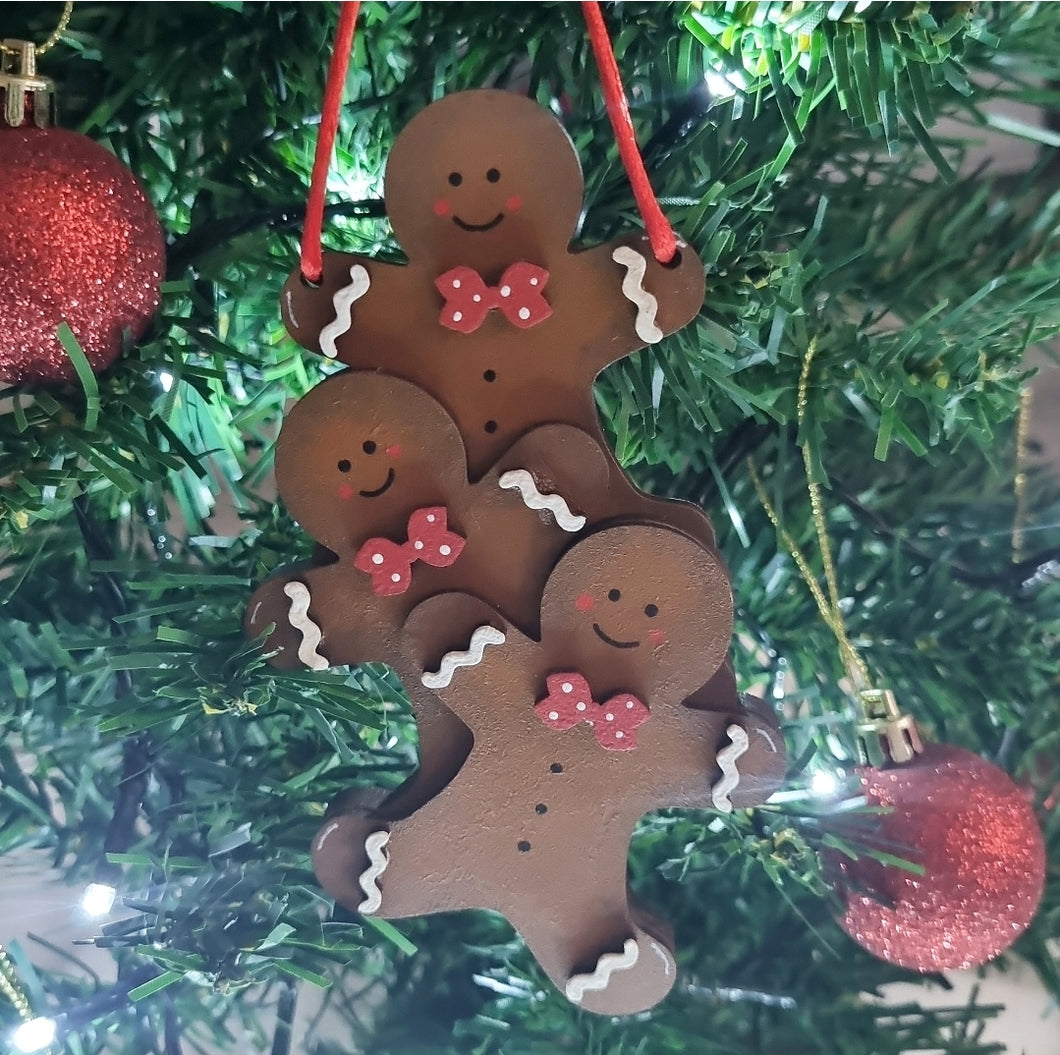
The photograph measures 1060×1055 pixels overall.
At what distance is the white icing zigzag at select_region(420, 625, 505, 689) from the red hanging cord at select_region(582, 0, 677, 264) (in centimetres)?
16

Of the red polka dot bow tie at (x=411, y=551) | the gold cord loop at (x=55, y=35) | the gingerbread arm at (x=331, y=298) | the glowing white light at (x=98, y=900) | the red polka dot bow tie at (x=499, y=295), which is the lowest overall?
the glowing white light at (x=98, y=900)

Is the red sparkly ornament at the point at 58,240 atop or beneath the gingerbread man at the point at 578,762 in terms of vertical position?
atop

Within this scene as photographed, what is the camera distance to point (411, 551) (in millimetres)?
377

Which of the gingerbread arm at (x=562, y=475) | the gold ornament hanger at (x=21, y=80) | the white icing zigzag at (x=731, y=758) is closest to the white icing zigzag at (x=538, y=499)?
the gingerbread arm at (x=562, y=475)

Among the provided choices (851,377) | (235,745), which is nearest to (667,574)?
(851,377)

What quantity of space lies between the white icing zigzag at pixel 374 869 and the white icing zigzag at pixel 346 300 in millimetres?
209

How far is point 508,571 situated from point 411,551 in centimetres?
4

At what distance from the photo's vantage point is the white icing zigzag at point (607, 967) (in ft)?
1.31

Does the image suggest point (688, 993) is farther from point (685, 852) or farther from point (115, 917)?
point (115, 917)

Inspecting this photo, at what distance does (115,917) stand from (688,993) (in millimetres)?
282

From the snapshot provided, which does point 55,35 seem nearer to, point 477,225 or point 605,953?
point 477,225

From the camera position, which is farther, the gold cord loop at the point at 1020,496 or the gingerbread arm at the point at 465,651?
the gold cord loop at the point at 1020,496

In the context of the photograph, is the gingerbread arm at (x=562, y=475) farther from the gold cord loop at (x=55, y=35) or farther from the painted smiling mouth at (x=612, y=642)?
the gold cord loop at (x=55, y=35)

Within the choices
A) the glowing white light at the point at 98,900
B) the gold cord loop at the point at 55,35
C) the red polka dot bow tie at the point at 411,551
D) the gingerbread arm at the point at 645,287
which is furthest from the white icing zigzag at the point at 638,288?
the glowing white light at the point at 98,900
